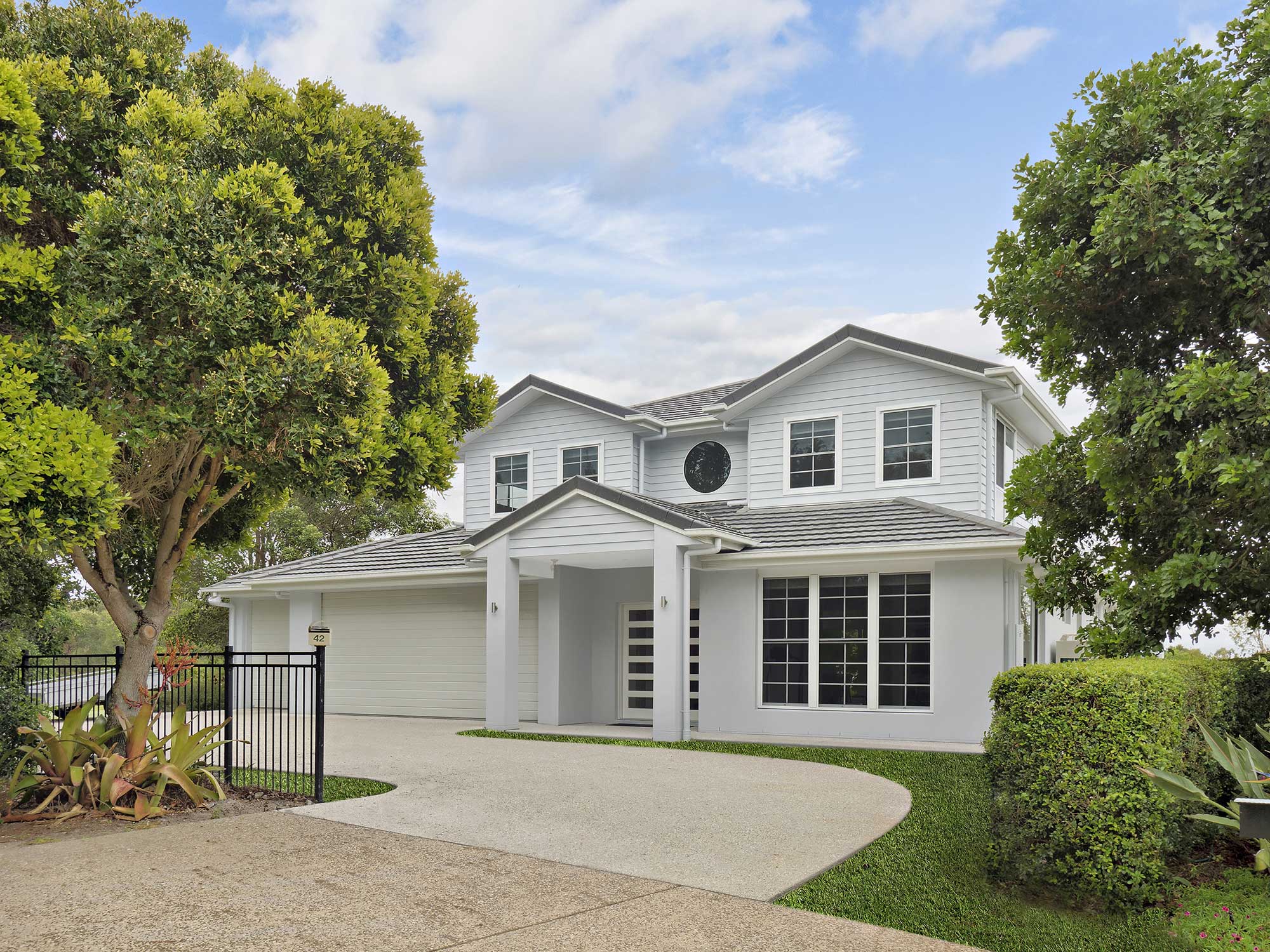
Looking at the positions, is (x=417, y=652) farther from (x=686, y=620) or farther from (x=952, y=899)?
(x=952, y=899)

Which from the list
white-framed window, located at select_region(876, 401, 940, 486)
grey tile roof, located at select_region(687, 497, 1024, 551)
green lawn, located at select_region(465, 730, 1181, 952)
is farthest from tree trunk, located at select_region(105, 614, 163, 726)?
white-framed window, located at select_region(876, 401, 940, 486)

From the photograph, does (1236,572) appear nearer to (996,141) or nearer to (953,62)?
(996,141)

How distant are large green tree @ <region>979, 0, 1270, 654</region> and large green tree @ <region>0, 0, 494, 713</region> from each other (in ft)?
18.3

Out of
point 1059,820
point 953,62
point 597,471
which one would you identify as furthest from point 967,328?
point 1059,820

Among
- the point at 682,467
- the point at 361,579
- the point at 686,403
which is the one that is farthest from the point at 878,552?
the point at 361,579

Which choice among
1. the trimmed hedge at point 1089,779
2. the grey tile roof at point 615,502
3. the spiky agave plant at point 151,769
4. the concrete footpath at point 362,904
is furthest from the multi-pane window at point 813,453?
the concrete footpath at point 362,904

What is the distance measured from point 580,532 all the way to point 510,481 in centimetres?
557

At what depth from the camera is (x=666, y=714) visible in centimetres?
1470

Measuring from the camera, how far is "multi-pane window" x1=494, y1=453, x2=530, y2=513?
816 inches

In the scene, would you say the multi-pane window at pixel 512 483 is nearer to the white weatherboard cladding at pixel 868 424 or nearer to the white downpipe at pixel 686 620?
the white weatherboard cladding at pixel 868 424

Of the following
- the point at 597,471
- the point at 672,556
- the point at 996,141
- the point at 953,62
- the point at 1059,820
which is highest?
the point at 953,62

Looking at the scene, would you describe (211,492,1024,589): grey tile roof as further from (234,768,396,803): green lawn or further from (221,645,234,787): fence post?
(221,645,234,787): fence post

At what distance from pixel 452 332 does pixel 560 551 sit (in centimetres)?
625

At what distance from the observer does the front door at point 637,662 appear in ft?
58.4
